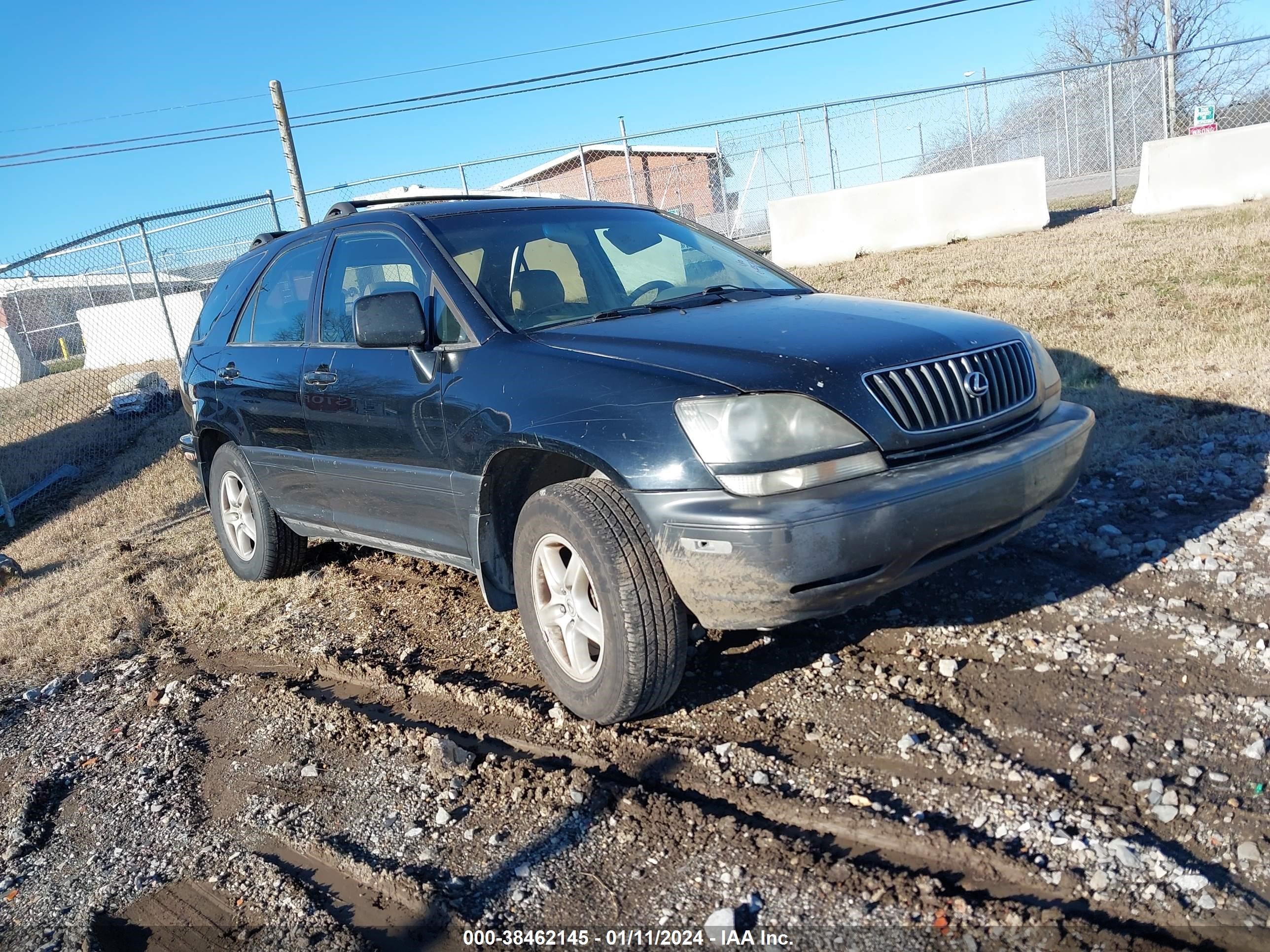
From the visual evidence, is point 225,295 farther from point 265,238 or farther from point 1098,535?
point 1098,535

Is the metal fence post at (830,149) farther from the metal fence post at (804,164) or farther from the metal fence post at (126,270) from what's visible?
the metal fence post at (126,270)

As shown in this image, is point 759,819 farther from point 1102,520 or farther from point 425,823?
point 1102,520

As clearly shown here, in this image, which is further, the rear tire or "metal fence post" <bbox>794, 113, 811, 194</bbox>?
"metal fence post" <bbox>794, 113, 811, 194</bbox>

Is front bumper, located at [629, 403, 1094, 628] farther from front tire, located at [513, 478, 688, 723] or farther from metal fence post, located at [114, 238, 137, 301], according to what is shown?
metal fence post, located at [114, 238, 137, 301]

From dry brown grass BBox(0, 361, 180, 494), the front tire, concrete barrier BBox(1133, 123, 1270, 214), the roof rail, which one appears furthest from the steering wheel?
concrete barrier BBox(1133, 123, 1270, 214)

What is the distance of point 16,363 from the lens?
15.8m

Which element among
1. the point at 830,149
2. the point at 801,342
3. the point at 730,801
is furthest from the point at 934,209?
the point at 730,801

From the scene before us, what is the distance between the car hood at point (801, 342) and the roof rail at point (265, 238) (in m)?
2.35

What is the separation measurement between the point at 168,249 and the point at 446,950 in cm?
1398

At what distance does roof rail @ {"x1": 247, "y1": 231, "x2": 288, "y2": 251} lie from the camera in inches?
204

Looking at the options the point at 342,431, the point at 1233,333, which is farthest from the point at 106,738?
the point at 1233,333

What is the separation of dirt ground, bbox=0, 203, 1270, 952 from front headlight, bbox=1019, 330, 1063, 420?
2.49 ft

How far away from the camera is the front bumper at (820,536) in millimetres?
2742

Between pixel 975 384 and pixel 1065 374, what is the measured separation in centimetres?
413
